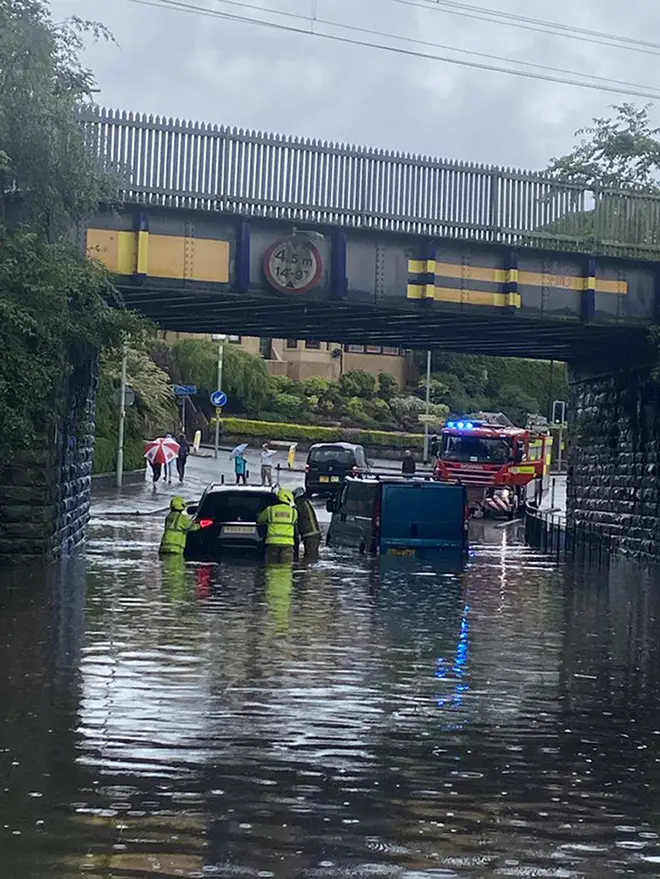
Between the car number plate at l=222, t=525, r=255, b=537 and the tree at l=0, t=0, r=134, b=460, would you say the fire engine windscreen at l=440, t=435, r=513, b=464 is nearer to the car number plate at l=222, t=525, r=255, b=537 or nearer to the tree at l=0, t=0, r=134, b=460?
the car number plate at l=222, t=525, r=255, b=537

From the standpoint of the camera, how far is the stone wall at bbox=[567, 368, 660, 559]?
27359 mm

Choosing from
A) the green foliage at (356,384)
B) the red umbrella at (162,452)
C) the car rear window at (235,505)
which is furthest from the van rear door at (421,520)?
the green foliage at (356,384)

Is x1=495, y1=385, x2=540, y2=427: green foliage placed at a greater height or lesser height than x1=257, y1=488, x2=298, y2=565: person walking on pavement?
greater

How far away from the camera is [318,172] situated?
75.8ft

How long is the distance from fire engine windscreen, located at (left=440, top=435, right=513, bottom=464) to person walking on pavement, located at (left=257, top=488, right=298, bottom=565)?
21.9 metres

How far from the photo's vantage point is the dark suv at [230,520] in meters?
22.1

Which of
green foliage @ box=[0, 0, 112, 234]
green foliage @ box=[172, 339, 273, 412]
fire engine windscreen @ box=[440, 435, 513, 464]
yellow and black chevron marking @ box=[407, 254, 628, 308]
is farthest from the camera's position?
green foliage @ box=[172, 339, 273, 412]

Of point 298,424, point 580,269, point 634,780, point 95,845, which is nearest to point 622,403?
point 580,269

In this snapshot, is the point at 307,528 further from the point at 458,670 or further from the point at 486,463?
the point at 486,463

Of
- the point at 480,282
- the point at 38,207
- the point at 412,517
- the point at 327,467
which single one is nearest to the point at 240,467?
the point at 327,467

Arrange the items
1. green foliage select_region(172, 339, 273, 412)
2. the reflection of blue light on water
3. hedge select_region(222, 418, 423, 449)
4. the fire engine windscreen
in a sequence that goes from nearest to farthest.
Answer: the reflection of blue light on water → the fire engine windscreen → hedge select_region(222, 418, 423, 449) → green foliage select_region(172, 339, 273, 412)

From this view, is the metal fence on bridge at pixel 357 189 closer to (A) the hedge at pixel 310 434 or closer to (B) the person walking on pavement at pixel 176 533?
(B) the person walking on pavement at pixel 176 533

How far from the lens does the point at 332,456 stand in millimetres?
46250

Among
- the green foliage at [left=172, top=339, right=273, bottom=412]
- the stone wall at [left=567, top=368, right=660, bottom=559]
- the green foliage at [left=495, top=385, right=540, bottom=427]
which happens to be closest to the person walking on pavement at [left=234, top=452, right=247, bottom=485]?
the stone wall at [left=567, top=368, right=660, bottom=559]
